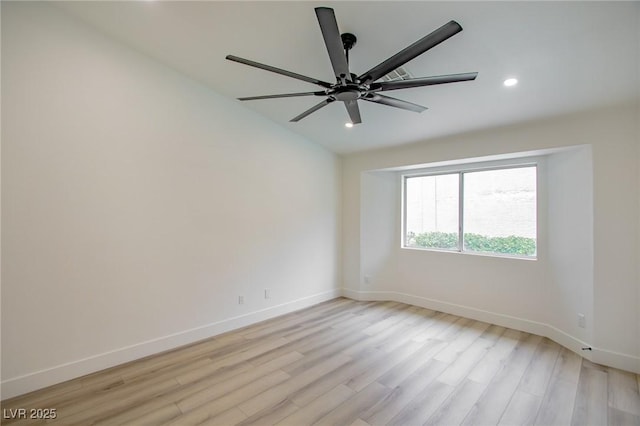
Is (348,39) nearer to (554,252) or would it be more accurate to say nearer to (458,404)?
(458,404)

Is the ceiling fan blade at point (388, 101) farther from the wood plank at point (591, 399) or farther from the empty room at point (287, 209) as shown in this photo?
the wood plank at point (591, 399)

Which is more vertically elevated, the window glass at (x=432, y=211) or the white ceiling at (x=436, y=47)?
the white ceiling at (x=436, y=47)

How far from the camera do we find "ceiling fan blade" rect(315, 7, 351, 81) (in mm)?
1430

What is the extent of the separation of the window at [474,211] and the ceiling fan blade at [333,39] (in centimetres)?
311

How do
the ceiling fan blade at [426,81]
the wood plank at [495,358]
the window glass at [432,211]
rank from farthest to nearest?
the window glass at [432,211] < the wood plank at [495,358] < the ceiling fan blade at [426,81]

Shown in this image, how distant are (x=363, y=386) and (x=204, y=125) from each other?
318 centimetres

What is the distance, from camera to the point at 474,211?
4223 millimetres

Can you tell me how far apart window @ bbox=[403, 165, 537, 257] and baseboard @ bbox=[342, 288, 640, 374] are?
2.76 ft

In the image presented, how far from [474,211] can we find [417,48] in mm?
→ 3253

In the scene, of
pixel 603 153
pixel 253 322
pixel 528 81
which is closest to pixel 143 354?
pixel 253 322

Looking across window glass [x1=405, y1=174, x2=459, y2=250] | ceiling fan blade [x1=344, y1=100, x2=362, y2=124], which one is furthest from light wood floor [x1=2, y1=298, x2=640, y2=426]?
ceiling fan blade [x1=344, y1=100, x2=362, y2=124]

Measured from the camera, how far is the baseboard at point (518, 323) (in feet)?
8.94

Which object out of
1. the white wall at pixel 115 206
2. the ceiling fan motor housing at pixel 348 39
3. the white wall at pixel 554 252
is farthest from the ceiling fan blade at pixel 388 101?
the white wall at pixel 115 206

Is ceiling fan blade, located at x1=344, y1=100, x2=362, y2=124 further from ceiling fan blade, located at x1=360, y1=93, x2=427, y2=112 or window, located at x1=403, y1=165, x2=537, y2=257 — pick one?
window, located at x1=403, y1=165, x2=537, y2=257
